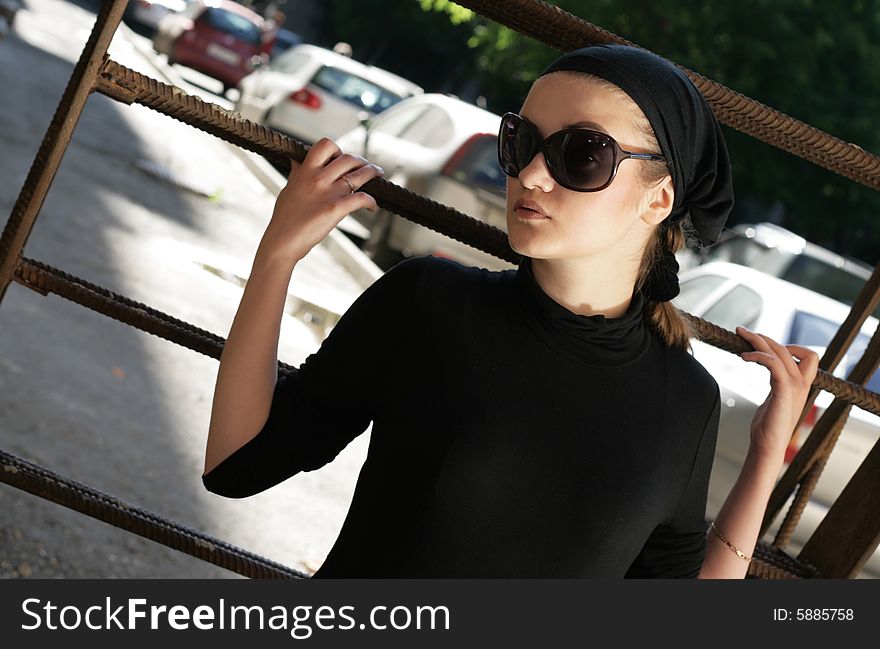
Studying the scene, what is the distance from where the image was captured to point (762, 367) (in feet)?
19.1

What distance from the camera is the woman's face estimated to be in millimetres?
1901

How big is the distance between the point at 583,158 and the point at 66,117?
2.59 ft

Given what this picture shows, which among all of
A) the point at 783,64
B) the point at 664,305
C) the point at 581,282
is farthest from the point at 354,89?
the point at 581,282

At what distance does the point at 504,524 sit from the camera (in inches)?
74.4

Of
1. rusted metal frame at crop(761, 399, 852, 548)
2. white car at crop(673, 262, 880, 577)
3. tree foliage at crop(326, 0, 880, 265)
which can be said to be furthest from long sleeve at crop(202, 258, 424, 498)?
tree foliage at crop(326, 0, 880, 265)

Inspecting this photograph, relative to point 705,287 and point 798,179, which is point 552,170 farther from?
point 798,179

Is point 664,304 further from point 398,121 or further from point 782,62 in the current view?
point 782,62

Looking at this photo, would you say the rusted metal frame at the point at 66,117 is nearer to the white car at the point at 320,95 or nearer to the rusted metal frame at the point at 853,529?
the rusted metal frame at the point at 853,529

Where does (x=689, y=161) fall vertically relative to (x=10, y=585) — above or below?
above

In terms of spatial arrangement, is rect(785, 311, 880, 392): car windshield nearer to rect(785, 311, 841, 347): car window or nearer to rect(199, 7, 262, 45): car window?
rect(785, 311, 841, 347): car window

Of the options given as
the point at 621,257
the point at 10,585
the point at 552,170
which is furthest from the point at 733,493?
the point at 10,585

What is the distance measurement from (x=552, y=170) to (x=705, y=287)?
6.63 metres

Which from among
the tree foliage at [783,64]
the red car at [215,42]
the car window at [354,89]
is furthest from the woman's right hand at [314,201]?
the red car at [215,42]

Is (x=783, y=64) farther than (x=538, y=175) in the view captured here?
Yes
